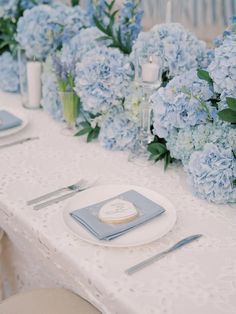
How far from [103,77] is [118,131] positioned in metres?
0.17

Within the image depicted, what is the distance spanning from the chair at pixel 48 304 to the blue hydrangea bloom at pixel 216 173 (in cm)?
39

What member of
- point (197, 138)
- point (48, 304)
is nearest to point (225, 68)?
point (197, 138)

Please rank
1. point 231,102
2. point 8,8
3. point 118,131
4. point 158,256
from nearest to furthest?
point 158,256, point 231,102, point 118,131, point 8,8

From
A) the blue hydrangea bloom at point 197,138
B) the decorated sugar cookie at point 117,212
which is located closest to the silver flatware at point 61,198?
the decorated sugar cookie at point 117,212

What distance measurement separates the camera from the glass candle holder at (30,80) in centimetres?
174

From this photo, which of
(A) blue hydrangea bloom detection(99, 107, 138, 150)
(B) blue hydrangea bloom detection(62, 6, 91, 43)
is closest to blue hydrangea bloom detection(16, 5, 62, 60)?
(B) blue hydrangea bloom detection(62, 6, 91, 43)

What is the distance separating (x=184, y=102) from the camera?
1192 mm

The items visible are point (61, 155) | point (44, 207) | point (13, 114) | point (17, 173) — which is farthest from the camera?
point (13, 114)

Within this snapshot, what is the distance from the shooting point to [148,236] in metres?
0.97

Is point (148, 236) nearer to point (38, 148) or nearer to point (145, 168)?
point (145, 168)

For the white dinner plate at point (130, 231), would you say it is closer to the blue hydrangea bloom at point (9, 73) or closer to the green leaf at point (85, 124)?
the green leaf at point (85, 124)

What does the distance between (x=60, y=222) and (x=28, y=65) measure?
34.4 inches

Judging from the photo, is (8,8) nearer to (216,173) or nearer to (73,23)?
(73,23)

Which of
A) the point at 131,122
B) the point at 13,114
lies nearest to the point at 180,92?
the point at 131,122
